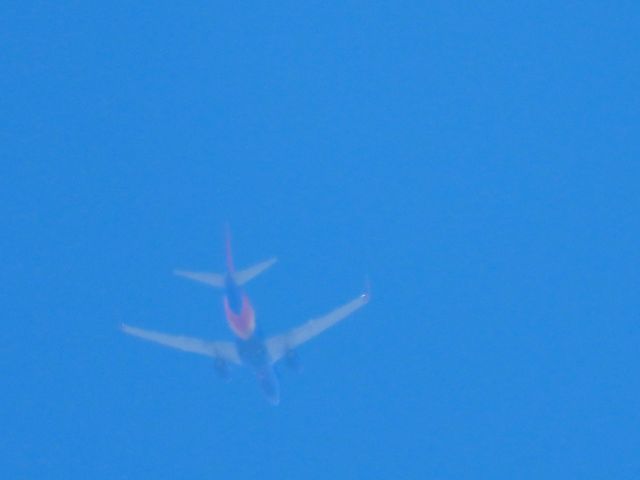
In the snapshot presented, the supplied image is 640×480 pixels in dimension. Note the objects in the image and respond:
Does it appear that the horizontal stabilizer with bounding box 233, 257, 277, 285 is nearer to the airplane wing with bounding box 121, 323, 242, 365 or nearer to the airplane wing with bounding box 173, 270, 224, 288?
the airplane wing with bounding box 173, 270, 224, 288

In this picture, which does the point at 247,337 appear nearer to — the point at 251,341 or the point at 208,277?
the point at 251,341

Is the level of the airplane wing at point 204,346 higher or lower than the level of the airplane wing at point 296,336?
higher

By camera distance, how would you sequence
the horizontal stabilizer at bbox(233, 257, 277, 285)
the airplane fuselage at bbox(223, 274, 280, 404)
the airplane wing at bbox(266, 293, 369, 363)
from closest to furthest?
the horizontal stabilizer at bbox(233, 257, 277, 285), the airplane fuselage at bbox(223, 274, 280, 404), the airplane wing at bbox(266, 293, 369, 363)

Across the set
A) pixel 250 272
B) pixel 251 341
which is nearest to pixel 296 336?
pixel 251 341

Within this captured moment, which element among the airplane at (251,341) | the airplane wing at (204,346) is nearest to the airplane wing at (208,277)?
the airplane at (251,341)

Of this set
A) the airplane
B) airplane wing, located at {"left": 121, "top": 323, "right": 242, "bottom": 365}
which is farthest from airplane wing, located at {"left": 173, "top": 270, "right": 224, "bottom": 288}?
airplane wing, located at {"left": 121, "top": 323, "right": 242, "bottom": 365}

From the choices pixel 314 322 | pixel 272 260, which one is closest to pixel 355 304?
pixel 314 322

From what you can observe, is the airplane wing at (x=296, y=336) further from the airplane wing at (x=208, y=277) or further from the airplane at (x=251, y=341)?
the airplane wing at (x=208, y=277)

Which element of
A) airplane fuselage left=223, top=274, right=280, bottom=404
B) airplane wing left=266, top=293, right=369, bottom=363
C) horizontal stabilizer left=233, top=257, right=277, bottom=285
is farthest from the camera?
airplane wing left=266, top=293, right=369, bottom=363
